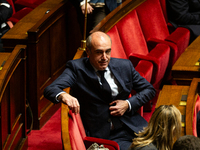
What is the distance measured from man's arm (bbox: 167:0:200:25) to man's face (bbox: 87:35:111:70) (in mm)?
797

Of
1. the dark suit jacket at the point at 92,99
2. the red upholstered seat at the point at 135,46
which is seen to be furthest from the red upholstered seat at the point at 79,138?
the red upholstered seat at the point at 135,46

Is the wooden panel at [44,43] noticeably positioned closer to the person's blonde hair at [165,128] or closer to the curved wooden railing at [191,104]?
the curved wooden railing at [191,104]

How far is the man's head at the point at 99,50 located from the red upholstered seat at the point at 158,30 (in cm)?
56

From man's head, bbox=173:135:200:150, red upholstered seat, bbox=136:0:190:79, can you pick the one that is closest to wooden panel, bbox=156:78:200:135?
man's head, bbox=173:135:200:150

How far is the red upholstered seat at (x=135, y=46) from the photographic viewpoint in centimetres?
116

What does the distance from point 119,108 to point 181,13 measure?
2.76 feet

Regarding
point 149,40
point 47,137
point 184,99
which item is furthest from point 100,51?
point 149,40

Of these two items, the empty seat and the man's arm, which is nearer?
the man's arm

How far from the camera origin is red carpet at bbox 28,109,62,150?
3.64 ft

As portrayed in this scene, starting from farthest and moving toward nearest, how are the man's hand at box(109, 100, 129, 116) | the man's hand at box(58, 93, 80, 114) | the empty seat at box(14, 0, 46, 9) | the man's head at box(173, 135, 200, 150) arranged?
1. the empty seat at box(14, 0, 46, 9)
2. the man's hand at box(109, 100, 129, 116)
3. the man's hand at box(58, 93, 80, 114)
4. the man's head at box(173, 135, 200, 150)

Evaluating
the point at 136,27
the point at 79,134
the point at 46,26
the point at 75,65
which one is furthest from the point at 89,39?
the point at 136,27

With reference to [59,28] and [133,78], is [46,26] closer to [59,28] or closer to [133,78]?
[59,28]

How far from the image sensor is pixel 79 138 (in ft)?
2.43

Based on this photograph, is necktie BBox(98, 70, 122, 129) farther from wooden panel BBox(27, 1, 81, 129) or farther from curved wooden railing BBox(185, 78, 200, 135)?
wooden panel BBox(27, 1, 81, 129)
